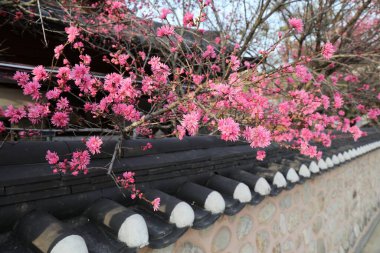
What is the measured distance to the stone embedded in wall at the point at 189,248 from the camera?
7.15 feet

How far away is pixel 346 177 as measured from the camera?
625 cm

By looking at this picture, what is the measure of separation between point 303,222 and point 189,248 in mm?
2641

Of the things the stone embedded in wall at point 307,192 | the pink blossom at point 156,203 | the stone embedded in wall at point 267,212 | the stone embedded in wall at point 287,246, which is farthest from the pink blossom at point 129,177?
the stone embedded in wall at point 307,192

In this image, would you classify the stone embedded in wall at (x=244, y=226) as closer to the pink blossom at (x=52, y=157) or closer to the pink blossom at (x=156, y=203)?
the pink blossom at (x=156, y=203)

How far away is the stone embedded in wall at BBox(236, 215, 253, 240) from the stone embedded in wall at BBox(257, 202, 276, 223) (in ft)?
0.66

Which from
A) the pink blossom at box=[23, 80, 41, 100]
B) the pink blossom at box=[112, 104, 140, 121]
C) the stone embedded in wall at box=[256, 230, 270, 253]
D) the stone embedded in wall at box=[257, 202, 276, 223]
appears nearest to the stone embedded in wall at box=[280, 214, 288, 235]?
the stone embedded in wall at box=[257, 202, 276, 223]

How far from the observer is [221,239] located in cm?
258

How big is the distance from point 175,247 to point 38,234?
103 centimetres

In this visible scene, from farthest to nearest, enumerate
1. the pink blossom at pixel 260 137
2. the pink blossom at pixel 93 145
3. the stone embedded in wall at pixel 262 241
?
the stone embedded in wall at pixel 262 241
the pink blossom at pixel 260 137
the pink blossom at pixel 93 145

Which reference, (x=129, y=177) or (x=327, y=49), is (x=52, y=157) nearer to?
(x=129, y=177)

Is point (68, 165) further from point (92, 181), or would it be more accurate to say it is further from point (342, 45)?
point (342, 45)

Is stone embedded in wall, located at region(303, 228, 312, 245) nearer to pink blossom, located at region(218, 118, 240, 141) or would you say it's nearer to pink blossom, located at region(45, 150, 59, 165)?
pink blossom, located at region(218, 118, 240, 141)

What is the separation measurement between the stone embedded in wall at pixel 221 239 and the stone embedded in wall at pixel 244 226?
0.58 ft

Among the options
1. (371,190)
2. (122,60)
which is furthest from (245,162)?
(371,190)
